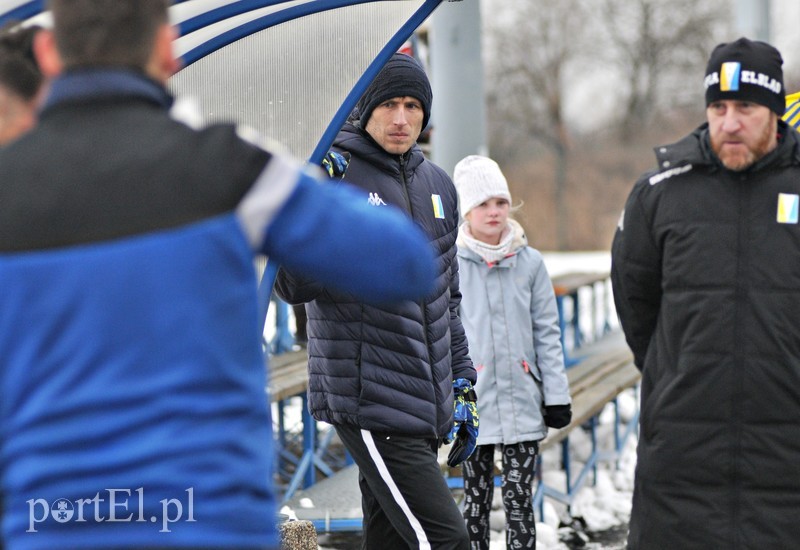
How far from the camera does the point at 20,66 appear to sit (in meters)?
2.30

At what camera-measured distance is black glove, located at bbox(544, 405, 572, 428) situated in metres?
5.58

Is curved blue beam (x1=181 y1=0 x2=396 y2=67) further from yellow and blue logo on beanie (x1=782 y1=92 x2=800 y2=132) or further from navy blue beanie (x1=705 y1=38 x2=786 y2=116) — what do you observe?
yellow and blue logo on beanie (x1=782 y1=92 x2=800 y2=132)

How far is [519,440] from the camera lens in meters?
5.49

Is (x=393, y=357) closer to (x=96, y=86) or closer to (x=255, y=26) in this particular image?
(x=255, y=26)

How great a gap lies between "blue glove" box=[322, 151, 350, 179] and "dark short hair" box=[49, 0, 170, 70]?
2171mm

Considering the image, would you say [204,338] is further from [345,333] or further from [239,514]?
[345,333]

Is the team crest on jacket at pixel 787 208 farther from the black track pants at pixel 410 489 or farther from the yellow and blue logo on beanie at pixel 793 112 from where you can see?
the yellow and blue logo on beanie at pixel 793 112

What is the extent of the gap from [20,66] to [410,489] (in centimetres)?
206

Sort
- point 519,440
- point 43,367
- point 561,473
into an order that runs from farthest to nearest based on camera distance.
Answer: point 561,473 < point 519,440 < point 43,367

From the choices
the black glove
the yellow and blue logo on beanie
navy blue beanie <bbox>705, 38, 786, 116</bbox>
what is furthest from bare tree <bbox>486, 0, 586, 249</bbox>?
navy blue beanie <bbox>705, 38, 786, 116</bbox>

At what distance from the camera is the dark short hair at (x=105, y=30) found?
6.08ft

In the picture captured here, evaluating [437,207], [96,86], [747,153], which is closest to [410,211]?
[437,207]

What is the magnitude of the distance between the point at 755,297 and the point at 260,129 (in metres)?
1.62

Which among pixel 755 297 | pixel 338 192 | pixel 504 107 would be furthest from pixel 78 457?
pixel 504 107
